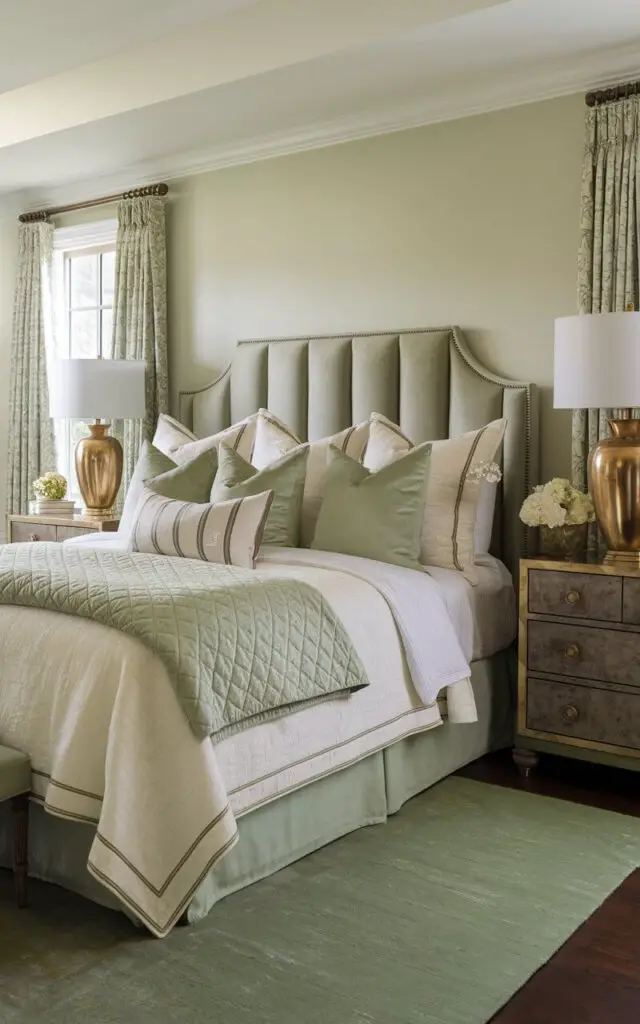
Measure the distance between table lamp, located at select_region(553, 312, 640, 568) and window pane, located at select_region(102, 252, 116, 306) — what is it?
317cm

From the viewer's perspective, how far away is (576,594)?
3.39 metres

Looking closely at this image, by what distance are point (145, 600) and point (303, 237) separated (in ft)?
8.81

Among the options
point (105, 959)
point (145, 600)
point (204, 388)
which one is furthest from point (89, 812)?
point (204, 388)

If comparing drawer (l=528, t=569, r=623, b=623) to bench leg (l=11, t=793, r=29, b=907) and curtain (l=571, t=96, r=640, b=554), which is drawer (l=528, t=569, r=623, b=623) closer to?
curtain (l=571, t=96, r=640, b=554)

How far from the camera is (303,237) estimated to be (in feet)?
15.6

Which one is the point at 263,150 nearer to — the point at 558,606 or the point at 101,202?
the point at 101,202

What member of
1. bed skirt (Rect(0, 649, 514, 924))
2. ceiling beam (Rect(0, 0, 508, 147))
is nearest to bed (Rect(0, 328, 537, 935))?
bed skirt (Rect(0, 649, 514, 924))

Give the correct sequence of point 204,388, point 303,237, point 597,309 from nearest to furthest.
Result: point 597,309 → point 303,237 → point 204,388

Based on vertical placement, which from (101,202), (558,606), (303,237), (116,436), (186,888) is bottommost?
(186,888)

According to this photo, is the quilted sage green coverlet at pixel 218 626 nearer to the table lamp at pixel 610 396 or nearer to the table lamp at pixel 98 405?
the table lamp at pixel 610 396

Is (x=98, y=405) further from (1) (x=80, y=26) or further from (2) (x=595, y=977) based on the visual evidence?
(2) (x=595, y=977)

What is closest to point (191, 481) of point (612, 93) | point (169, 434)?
point (169, 434)

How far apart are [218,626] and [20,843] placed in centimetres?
74

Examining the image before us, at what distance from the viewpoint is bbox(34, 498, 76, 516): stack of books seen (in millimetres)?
5172
